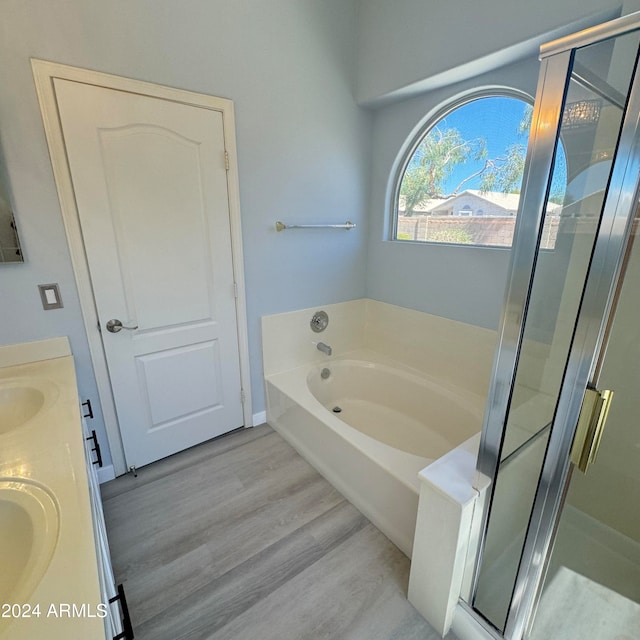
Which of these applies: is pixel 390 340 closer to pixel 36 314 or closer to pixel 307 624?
pixel 307 624

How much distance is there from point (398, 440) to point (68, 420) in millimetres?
1889

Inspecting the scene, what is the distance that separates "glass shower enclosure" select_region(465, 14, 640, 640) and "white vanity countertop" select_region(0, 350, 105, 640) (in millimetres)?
1073

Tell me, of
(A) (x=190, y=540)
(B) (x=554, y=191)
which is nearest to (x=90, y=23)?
(B) (x=554, y=191)

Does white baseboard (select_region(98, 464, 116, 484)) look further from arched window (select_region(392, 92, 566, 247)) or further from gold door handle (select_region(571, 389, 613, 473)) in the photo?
arched window (select_region(392, 92, 566, 247))

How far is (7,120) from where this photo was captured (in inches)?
55.0

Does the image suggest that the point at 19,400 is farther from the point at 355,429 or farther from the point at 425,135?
the point at 425,135

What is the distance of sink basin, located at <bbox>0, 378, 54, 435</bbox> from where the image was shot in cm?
134

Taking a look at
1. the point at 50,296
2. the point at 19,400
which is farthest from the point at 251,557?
the point at 50,296

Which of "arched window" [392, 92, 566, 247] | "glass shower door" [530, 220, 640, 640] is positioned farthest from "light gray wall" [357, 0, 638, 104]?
"glass shower door" [530, 220, 640, 640]

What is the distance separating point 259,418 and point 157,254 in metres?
1.36

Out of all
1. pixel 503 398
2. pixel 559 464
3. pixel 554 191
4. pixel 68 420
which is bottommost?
pixel 559 464

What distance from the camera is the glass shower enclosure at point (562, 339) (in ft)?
2.64

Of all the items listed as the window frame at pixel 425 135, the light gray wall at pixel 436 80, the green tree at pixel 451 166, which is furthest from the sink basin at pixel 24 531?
the green tree at pixel 451 166

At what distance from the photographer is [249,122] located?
1.99 metres
